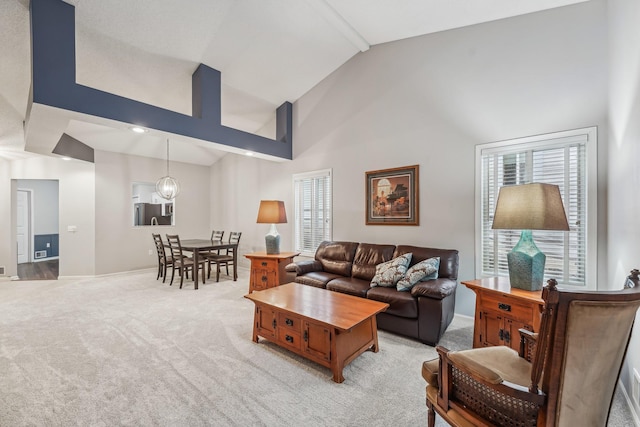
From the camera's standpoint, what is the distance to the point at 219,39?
3.74m

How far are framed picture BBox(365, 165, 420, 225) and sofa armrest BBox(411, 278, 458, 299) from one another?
1084 mm

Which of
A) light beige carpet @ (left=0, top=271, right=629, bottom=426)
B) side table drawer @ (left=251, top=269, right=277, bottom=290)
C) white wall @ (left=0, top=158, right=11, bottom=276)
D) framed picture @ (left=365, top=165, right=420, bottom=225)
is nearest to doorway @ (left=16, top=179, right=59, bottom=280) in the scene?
white wall @ (left=0, top=158, right=11, bottom=276)

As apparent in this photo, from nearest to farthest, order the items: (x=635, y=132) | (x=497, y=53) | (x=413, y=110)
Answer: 1. (x=635, y=132)
2. (x=497, y=53)
3. (x=413, y=110)

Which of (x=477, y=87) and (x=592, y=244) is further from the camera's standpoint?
(x=477, y=87)

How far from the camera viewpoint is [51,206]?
25.8ft

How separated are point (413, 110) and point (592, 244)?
97.4 inches

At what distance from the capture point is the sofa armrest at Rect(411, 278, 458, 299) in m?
2.74

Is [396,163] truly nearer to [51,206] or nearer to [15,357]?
[15,357]

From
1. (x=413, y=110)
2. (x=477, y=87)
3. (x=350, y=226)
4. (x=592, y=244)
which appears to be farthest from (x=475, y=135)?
(x=350, y=226)

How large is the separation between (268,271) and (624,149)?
14.0 ft

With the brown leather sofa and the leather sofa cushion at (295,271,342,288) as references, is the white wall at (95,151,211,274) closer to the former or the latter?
the brown leather sofa

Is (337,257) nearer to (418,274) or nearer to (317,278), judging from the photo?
(317,278)

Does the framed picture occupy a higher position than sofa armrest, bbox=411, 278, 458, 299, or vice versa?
the framed picture

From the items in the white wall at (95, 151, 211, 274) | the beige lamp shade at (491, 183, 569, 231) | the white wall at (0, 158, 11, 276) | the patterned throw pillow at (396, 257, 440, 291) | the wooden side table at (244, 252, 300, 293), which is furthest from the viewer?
the white wall at (95, 151, 211, 274)
